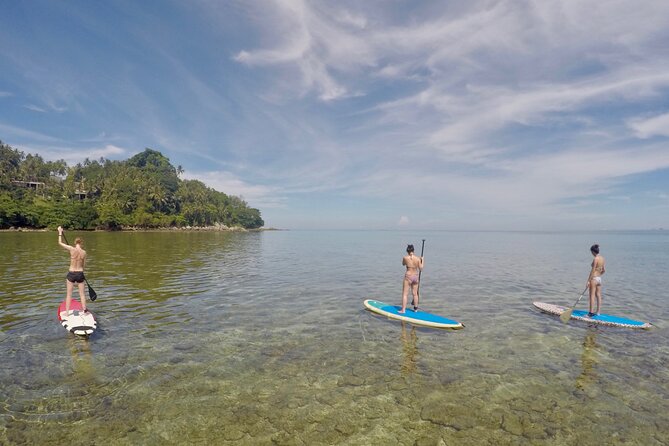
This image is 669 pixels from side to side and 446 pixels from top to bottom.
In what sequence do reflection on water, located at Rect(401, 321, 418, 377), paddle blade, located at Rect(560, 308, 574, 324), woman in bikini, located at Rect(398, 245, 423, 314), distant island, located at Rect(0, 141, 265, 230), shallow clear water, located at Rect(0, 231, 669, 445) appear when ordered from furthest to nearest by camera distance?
distant island, located at Rect(0, 141, 265, 230)
woman in bikini, located at Rect(398, 245, 423, 314)
paddle blade, located at Rect(560, 308, 574, 324)
reflection on water, located at Rect(401, 321, 418, 377)
shallow clear water, located at Rect(0, 231, 669, 445)

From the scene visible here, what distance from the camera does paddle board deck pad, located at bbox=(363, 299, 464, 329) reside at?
13.7 meters

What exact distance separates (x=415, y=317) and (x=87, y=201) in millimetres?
148624

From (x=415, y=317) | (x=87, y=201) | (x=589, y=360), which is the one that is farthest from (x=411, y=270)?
(x=87, y=201)

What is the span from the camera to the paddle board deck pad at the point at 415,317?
1368 centimetres

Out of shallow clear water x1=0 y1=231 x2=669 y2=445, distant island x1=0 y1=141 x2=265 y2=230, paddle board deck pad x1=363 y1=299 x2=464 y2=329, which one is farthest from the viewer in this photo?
distant island x1=0 y1=141 x2=265 y2=230

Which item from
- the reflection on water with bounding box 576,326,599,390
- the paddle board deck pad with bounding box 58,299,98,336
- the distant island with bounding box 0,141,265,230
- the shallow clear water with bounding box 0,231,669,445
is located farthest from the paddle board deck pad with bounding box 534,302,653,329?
the distant island with bounding box 0,141,265,230

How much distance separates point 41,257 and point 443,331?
41442mm

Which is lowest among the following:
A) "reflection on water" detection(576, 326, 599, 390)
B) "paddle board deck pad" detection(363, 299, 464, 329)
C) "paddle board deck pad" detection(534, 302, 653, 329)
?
"reflection on water" detection(576, 326, 599, 390)

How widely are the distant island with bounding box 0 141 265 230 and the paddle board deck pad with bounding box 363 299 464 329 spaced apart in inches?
4867

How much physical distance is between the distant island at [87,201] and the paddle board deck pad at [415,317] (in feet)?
406

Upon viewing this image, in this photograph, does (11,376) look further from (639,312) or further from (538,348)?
(639,312)

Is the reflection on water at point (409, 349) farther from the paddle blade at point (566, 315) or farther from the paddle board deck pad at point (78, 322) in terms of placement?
the paddle board deck pad at point (78, 322)

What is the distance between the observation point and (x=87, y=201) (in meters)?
127

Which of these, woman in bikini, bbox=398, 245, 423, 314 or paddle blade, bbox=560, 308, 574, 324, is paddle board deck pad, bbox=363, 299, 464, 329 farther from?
paddle blade, bbox=560, 308, 574, 324
